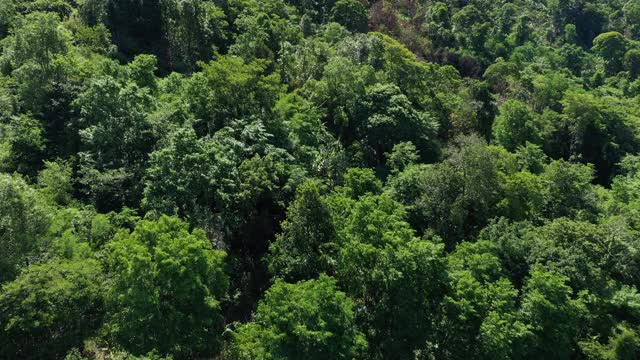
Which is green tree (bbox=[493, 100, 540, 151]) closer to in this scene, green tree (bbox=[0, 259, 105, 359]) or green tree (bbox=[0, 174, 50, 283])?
green tree (bbox=[0, 259, 105, 359])

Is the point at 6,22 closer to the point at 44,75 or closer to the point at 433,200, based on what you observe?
the point at 44,75

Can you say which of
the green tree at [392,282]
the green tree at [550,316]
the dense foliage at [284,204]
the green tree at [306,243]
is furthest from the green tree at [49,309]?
the green tree at [550,316]

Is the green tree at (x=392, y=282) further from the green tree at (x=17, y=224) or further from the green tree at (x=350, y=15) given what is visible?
the green tree at (x=350, y=15)

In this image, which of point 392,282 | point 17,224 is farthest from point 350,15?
point 17,224

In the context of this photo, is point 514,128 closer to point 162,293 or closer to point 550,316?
point 550,316

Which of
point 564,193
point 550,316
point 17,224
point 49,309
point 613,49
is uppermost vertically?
point 17,224

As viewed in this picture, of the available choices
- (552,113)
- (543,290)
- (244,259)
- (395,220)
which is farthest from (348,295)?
(552,113)

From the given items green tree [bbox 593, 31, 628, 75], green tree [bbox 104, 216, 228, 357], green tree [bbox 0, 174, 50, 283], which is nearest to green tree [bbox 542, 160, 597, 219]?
green tree [bbox 104, 216, 228, 357]
